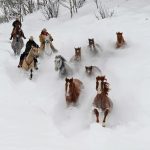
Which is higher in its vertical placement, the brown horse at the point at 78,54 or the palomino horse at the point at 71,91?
the brown horse at the point at 78,54

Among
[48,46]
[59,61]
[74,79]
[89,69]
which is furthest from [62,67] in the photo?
[48,46]

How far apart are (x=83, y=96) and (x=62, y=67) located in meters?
1.69

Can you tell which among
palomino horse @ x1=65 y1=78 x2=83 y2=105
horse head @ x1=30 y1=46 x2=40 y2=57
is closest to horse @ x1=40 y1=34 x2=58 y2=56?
horse head @ x1=30 y1=46 x2=40 y2=57

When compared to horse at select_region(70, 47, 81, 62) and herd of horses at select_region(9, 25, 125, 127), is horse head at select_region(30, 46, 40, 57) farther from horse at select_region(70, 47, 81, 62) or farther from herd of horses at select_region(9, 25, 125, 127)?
horse at select_region(70, 47, 81, 62)

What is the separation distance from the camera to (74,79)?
14430 millimetres

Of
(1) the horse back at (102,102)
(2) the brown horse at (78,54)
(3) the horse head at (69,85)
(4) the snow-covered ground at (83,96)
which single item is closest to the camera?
(4) the snow-covered ground at (83,96)

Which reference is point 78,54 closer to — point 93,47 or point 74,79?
point 93,47

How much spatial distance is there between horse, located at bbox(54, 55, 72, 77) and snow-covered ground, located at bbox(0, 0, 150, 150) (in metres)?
0.26

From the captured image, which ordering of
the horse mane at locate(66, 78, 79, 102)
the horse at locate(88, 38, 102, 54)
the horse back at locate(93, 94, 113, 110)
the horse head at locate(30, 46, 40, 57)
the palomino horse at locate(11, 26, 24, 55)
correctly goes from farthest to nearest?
the palomino horse at locate(11, 26, 24, 55) < the horse at locate(88, 38, 102, 54) < the horse head at locate(30, 46, 40, 57) < the horse mane at locate(66, 78, 79, 102) < the horse back at locate(93, 94, 113, 110)

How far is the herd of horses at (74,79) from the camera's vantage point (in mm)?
12398

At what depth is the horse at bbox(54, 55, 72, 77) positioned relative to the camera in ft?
50.7

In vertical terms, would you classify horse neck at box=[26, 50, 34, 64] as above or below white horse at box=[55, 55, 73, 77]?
above

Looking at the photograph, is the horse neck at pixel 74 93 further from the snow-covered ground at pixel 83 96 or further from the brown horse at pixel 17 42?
the brown horse at pixel 17 42

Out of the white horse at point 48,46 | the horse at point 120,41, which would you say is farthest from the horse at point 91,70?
the white horse at point 48,46
